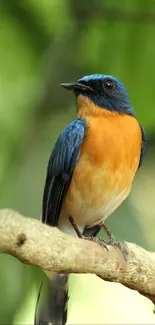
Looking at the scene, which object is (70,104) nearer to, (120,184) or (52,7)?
(120,184)

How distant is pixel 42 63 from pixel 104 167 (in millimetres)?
1002

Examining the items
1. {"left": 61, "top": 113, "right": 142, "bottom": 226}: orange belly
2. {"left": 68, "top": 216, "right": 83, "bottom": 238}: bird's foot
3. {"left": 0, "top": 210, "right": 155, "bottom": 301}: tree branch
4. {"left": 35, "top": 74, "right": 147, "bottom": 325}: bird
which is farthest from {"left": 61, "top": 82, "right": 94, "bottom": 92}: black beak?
{"left": 0, "top": 210, "right": 155, "bottom": 301}: tree branch

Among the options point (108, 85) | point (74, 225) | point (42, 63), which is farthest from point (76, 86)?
point (42, 63)

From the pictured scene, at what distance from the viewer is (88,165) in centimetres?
349

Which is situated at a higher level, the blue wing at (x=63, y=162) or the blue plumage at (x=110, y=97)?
the blue plumage at (x=110, y=97)

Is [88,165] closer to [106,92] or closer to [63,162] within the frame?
[63,162]

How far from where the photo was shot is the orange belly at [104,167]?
348 cm

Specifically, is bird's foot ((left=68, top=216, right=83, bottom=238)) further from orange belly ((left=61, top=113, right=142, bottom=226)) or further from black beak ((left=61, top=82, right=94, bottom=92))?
black beak ((left=61, top=82, right=94, bottom=92))

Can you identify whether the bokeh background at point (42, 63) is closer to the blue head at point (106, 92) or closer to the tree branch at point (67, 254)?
the tree branch at point (67, 254)

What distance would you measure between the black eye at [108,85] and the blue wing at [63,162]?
315mm

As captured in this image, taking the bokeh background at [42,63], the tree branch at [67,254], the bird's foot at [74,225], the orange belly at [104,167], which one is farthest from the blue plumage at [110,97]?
the tree branch at [67,254]

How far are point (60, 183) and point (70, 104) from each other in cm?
55

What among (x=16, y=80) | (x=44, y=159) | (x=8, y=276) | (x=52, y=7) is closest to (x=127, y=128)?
(x=44, y=159)

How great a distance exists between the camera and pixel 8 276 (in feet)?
7.43
